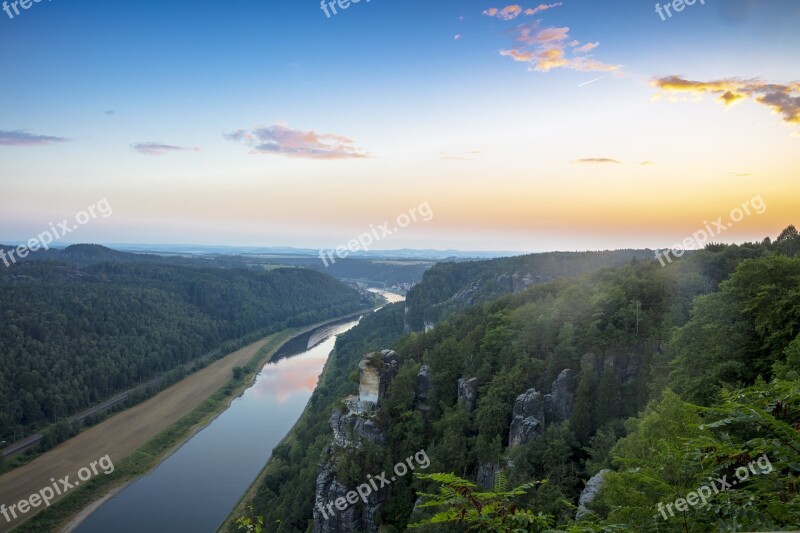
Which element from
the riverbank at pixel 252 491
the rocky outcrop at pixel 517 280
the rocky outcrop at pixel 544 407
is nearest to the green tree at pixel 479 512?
the rocky outcrop at pixel 544 407

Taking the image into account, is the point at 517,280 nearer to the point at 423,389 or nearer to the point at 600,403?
the point at 423,389

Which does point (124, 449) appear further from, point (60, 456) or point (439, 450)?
point (439, 450)

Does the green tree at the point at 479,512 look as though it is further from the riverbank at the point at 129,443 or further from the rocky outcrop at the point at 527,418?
the riverbank at the point at 129,443

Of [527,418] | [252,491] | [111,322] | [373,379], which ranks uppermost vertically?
[111,322]

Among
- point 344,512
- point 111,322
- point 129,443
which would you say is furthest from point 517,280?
point 111,322

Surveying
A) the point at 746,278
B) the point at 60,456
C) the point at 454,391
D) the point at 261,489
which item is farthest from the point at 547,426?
the point at 60,456

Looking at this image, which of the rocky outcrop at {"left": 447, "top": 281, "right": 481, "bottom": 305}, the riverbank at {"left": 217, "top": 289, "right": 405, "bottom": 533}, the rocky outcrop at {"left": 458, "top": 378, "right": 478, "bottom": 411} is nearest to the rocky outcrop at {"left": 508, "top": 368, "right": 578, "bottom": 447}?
the rocky outcrop at {"left": 458, "top": 378, "right": 478, "bottom": 411}

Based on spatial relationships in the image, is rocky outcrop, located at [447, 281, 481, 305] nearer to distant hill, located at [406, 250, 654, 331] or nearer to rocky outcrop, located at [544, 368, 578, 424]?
distant hill, located at [406, 250, 654, 331]
